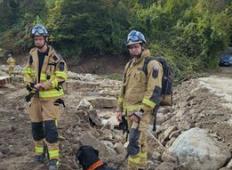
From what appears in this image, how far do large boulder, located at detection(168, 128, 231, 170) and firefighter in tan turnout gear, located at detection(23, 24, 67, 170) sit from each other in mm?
2799

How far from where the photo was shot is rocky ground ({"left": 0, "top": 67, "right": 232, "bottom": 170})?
779 cm

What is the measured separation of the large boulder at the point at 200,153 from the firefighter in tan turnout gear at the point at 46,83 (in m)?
2.80

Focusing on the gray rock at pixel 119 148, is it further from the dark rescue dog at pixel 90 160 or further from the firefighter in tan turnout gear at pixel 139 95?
the dark rescue dog at pixel 90 160

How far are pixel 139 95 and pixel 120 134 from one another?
4.92 m

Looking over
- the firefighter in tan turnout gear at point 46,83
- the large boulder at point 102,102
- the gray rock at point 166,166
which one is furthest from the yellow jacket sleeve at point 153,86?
the large boulder at point 102,102

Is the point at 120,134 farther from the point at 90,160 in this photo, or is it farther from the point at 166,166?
the point at 90,160

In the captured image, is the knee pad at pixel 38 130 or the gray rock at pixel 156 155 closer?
the knee pad at pixel 38 130

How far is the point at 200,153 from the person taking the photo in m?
8.24

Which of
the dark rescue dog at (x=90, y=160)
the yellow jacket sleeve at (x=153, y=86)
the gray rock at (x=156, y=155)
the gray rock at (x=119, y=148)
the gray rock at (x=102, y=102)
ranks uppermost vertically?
the yellow jacket sleeve at (x=153, y=86)

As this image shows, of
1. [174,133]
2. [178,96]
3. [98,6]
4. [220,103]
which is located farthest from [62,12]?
[174,133]

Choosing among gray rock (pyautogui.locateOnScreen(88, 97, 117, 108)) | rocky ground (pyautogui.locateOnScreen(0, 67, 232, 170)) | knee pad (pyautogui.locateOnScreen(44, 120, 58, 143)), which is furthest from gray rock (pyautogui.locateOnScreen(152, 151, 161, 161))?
gray rock (pyautogui.locateOnScreen(88, 97, 117, 108))

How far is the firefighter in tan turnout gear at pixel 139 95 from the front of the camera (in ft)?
19.5

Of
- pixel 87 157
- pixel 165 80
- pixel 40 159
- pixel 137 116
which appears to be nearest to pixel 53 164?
pixel 40 159

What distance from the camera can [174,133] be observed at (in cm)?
1062
